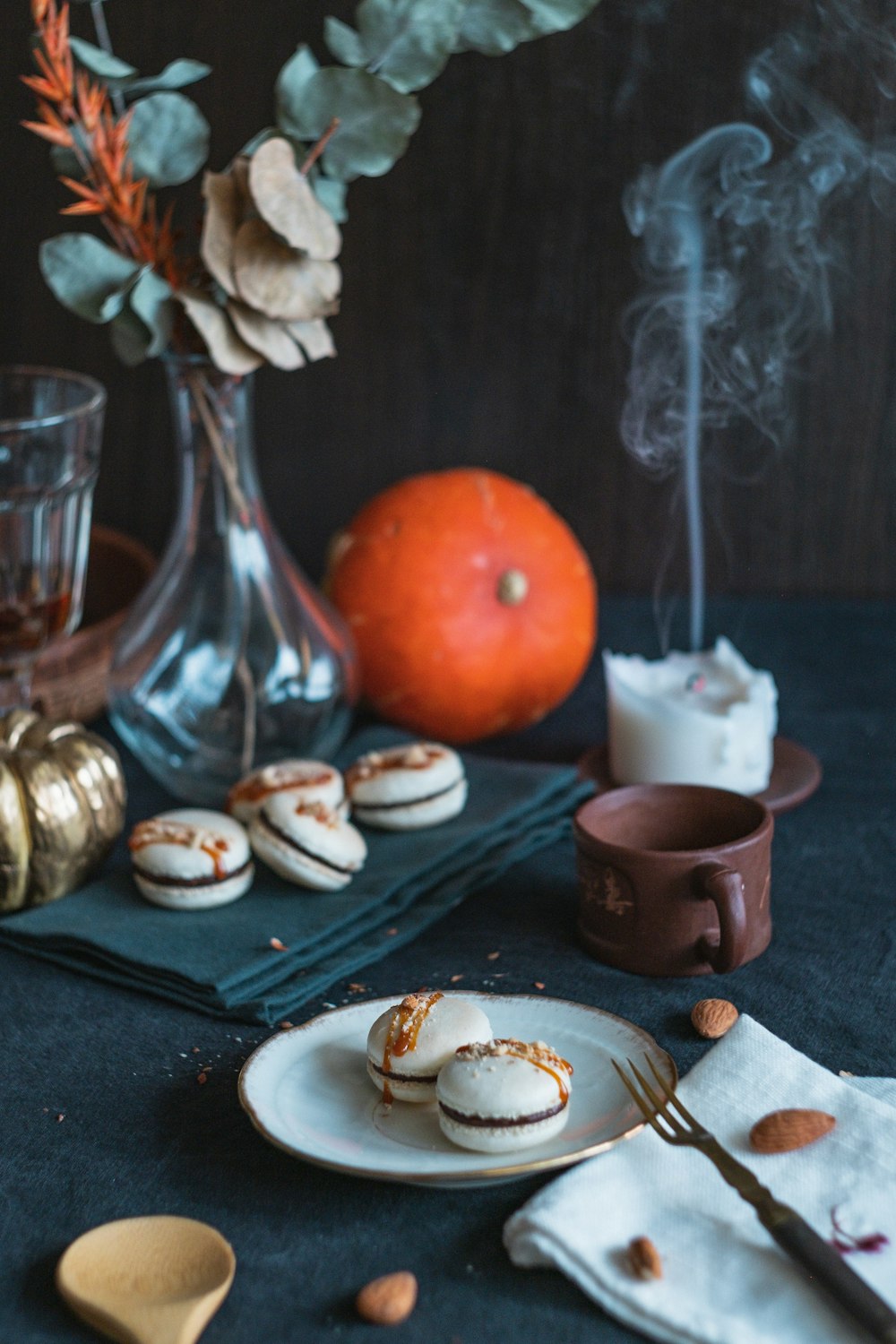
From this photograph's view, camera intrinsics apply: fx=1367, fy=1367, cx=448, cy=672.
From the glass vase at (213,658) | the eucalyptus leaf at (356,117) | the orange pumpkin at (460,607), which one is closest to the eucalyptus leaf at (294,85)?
the eucalyptus leaf at (356,117)

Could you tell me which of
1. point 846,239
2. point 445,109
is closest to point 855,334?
point 846,239

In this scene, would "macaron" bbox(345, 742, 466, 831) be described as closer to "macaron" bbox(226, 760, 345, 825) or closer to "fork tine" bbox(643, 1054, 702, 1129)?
"macaron" bbox(226, 760, 345, 825)

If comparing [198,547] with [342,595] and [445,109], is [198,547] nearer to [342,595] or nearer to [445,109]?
[342,595]

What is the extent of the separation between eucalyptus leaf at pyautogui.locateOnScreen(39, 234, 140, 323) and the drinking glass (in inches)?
3.2

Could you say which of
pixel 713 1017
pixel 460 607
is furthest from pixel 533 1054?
pixel 460 607

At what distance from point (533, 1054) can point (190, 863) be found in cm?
32

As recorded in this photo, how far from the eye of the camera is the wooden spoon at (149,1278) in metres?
0.53

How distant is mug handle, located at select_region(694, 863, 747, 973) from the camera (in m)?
0.75

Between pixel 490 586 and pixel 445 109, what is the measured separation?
1.78ft

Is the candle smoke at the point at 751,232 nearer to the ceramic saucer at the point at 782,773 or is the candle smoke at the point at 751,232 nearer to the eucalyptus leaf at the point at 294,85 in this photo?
the ceramic saucer at the point at 782,773

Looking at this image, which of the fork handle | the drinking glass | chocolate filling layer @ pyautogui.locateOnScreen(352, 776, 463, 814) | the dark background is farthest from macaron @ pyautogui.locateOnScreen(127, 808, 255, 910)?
the dark background

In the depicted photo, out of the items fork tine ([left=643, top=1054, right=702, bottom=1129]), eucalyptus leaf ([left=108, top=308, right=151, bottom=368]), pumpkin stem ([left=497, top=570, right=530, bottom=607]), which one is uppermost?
eucalyptus leaf ([left=108, top=308, right=151, bottom=368])

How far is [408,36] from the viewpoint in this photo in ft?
3.09

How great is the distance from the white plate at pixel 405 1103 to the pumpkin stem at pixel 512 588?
0.51 meters
